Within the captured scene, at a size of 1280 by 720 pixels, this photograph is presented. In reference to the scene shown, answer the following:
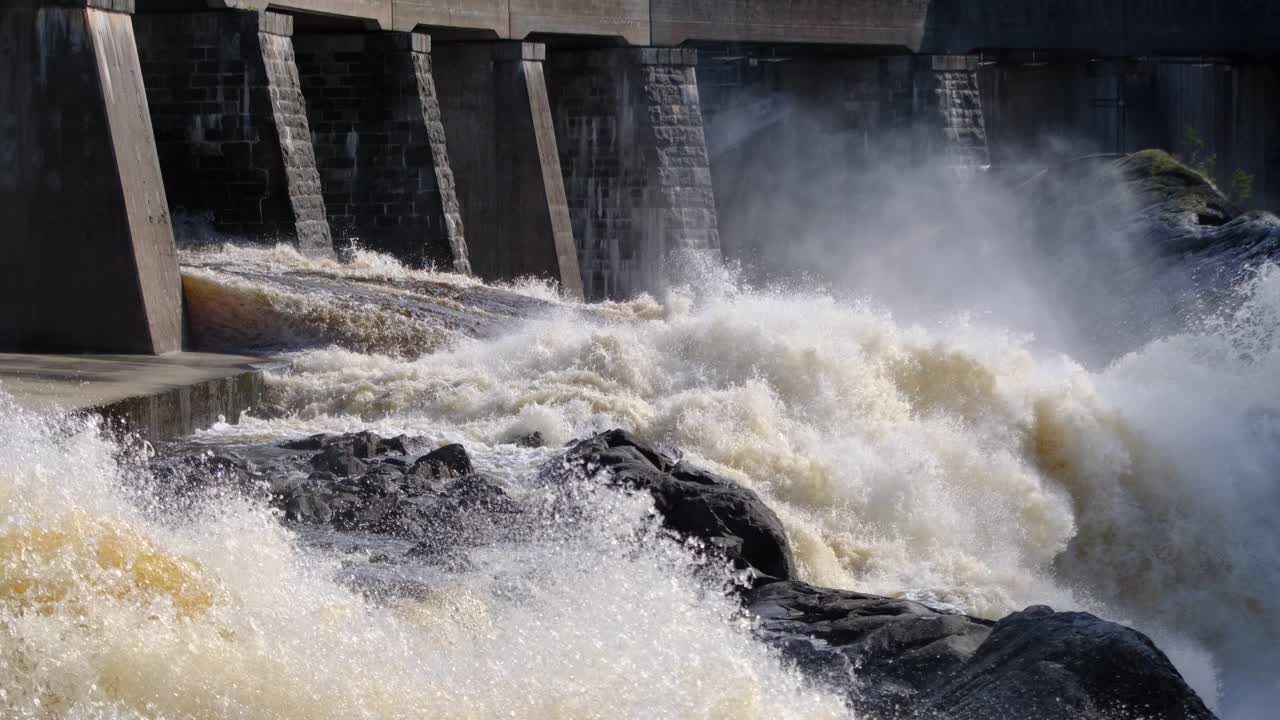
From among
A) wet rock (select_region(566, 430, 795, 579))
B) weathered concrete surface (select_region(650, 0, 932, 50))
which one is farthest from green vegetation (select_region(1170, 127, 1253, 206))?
wet rock (select_region(566, 430, 795, 579))

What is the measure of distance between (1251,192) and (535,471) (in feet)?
84.0

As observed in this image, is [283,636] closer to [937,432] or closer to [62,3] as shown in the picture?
[937,432]

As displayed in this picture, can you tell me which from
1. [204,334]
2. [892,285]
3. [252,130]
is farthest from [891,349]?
[892,285]

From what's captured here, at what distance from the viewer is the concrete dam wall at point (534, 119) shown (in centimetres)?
1424

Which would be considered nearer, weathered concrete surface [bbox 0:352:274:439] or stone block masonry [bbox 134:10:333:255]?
weathered concrete surface [bbox 0:352:274:439]

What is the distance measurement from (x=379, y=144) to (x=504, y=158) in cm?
299

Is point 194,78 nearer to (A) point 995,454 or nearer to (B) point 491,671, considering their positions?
(A) point 995,454

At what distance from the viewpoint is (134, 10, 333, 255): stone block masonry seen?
17547 millimetres

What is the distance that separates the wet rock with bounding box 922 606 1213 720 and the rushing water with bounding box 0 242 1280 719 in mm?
582

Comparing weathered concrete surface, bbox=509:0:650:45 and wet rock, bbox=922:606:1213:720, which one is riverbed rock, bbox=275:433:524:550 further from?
weathered concrete surface, bbox=509:0:650:45

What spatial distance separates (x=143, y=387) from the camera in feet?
39.4

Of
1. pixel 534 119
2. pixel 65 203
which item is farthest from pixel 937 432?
pixel 534 119

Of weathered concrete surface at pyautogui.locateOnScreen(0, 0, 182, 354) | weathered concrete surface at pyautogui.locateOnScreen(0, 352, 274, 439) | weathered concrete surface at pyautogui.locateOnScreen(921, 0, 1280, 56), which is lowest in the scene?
weathered concrete surface at pyautogui.locateOnScreen(0, 352, 274, 439)

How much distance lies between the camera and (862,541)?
1141 cm
